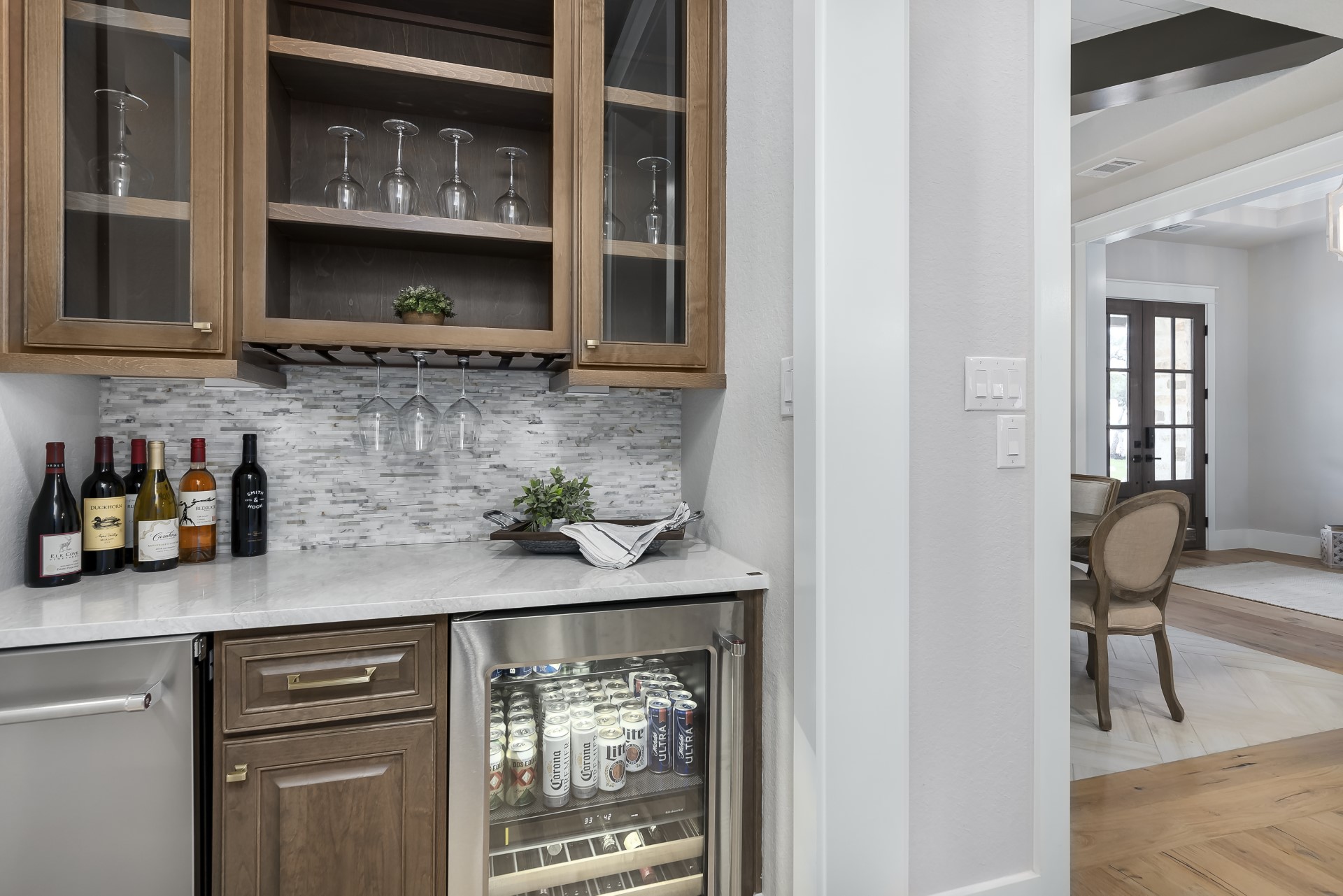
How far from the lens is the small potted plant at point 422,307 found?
1655 millimetres

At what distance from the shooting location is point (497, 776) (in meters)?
1.41

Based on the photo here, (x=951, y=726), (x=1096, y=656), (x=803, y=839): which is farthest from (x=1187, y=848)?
(x=803, y=839)

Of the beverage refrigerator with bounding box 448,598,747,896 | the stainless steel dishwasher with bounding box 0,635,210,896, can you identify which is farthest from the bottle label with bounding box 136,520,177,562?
the beverage refrigerator with bounding box 448,598,747,896

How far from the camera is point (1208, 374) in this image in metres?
6.24

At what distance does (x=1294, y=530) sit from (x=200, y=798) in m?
7.99

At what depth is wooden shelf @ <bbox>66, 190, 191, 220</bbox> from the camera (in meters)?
1.41

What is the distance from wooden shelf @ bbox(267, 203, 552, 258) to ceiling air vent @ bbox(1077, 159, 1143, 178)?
13.7ft

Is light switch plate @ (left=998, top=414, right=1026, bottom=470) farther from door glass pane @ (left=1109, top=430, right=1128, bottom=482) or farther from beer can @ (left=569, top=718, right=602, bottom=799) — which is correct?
door glass pane @ (left=1109, top=430, right=1128, bottom=482)

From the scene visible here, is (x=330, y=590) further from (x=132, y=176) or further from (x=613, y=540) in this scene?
(x=132, y=176)

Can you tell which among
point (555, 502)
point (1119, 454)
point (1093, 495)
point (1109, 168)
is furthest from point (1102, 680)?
point (1119, 454)

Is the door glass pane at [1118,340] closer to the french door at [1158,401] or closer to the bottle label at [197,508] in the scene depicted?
the french door at [1158,401]

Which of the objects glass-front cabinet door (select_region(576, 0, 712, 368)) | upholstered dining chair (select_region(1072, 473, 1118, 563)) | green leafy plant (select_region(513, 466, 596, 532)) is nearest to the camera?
glass-front cabinet door (select_region(576, 0, 712, 368))

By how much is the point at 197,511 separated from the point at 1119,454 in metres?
6.72

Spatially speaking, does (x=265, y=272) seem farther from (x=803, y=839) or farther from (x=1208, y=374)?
(x=1208, y=374)
